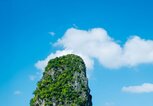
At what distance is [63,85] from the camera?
32.0 metres

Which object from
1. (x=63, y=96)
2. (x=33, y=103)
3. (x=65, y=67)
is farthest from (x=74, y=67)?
(x=33, y=103)

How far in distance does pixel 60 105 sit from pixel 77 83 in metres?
2.48

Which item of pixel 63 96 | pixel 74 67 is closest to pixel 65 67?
pixel 74 67

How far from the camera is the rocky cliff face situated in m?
31.6

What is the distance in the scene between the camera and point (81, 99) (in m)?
31.6

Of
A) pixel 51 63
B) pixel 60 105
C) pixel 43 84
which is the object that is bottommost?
pixel 60 105

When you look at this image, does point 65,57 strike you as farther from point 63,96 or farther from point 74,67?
point 63,96

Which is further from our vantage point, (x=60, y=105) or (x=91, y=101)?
(x=91, y=101)

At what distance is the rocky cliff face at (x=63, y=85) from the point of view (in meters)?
31.6

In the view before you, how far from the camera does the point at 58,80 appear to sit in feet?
106

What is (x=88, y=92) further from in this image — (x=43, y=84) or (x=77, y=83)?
(x=43, y=84)

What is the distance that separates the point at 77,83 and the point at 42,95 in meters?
3.30

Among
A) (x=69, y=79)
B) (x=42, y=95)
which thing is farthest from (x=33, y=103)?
(x=69, y=79)

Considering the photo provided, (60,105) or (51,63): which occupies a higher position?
(51,63)
